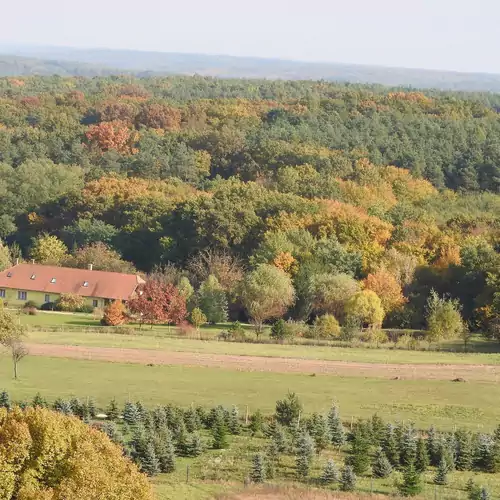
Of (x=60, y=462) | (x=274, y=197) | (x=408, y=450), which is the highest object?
Result: (x=274, y=197)

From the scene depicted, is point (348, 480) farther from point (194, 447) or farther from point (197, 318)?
point (197, 318)

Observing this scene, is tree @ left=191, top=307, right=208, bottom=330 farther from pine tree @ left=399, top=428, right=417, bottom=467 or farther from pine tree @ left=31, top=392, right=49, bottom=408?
pine tree @ left=399, top=428, right=417, bottom=467

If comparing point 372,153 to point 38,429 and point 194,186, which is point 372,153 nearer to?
point 194,186

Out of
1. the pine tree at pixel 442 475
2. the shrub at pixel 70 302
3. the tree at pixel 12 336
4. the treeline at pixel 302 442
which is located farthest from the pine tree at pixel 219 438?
the shrub at pixel 70 302

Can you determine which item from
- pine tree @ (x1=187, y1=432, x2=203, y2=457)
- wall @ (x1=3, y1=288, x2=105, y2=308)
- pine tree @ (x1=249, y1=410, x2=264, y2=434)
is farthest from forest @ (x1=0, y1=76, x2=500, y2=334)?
pine tree @ (x1=187, y1=432, x2=203, y2=457)

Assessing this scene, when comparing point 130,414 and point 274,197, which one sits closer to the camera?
point 130,414

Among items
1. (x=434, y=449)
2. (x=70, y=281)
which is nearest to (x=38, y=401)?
(x=434, y=449)

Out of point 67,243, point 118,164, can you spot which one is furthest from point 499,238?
point 118,164
